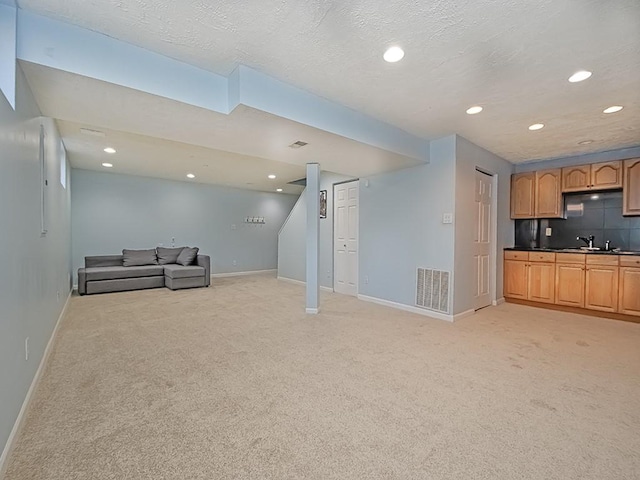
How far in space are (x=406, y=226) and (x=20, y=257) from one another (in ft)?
14.4

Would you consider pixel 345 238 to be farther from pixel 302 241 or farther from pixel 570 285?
pixel 570 285

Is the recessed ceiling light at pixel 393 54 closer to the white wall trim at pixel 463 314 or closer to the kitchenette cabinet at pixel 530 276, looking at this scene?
the white wall trim at pixel 463 314

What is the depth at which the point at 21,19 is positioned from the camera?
77.5 inches

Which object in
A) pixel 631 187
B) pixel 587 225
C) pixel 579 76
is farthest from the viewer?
pixel 587 225

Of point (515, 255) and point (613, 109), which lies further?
point (515, 255)

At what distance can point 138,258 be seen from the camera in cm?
680

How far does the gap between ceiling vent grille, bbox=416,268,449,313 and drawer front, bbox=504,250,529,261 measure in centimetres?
188

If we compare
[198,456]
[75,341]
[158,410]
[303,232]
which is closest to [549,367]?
[198,456]

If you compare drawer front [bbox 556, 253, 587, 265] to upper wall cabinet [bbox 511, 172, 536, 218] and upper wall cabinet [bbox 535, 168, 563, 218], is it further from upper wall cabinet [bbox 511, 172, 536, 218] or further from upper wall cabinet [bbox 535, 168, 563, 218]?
upper wall cabinet [bbox 511, 172, 536, 218]

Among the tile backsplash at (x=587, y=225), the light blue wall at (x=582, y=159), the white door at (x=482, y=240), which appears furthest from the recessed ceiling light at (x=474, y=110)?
the tile backsplash at (x=587, y=225)

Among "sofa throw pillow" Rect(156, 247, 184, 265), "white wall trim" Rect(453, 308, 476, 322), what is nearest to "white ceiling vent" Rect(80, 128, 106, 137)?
"sofa throw pillow" Rect(156, 247, 184, 265)

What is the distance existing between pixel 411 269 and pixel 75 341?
436cm

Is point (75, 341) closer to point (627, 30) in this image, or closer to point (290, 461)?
point (290, 461)

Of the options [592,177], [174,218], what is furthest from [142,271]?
[592,177]
